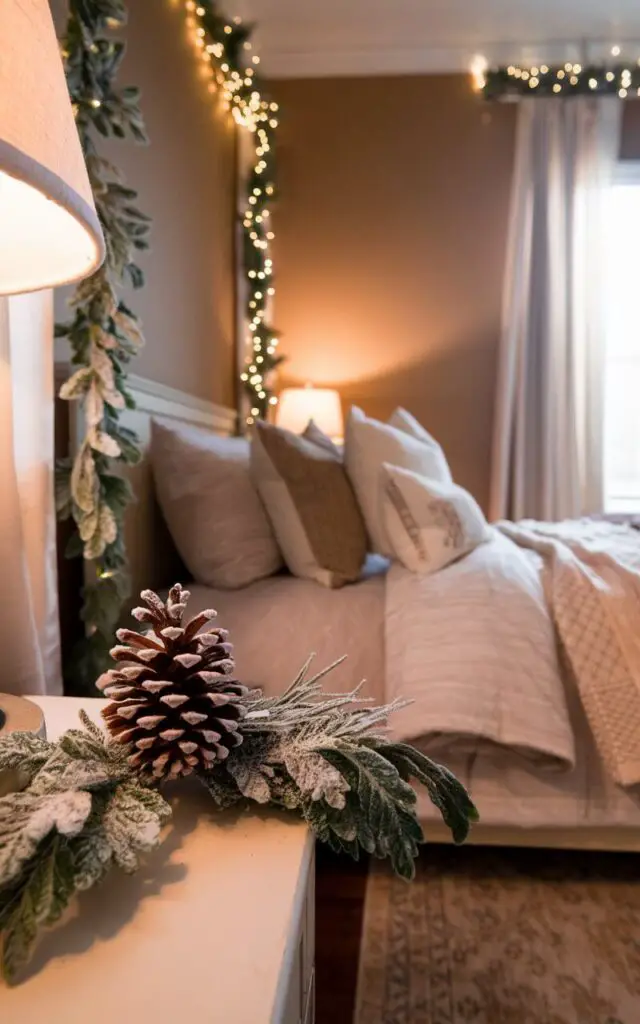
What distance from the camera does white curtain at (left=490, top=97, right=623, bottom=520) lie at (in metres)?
3.44

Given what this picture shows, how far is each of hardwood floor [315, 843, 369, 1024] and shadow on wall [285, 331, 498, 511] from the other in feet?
8.11

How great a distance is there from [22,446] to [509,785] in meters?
1.11

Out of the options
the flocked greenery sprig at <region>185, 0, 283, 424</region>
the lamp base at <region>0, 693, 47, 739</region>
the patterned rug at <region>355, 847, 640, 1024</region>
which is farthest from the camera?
the flocked greenery sprig at <region>185, 0, 283, 424</region>

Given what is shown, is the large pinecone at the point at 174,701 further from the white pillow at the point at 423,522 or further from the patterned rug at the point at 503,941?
the white pillow at the point at 423,522

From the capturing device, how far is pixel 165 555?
1.87 m

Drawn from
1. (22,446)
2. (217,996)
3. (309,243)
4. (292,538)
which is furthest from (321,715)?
(309,243)

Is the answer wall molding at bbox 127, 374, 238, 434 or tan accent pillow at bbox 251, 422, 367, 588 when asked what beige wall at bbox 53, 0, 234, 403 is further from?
tan accent pillow at bbox 251, 422, 367, 588

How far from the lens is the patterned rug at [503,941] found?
1.13 metres

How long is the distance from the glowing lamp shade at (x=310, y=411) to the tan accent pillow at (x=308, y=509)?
4.82ft

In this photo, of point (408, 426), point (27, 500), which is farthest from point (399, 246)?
point (27, 500)

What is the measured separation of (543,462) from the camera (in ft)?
11.5

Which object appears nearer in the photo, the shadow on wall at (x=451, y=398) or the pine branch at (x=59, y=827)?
the pine branch at (x=59, y=827)

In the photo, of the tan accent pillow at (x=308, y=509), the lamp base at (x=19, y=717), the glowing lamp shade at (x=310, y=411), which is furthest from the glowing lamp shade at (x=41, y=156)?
the glowing lamp shade at (x=310, y=411)

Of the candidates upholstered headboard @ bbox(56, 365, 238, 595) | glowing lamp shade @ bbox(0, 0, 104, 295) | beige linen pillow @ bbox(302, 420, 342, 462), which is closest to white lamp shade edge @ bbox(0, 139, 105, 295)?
glowing lamp shade @ bbox(0, 0, 104, 295)
